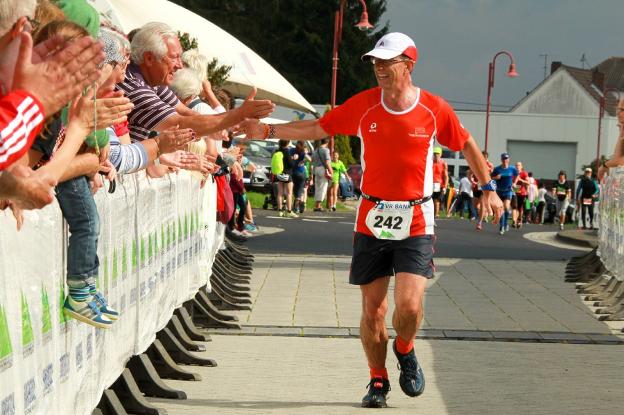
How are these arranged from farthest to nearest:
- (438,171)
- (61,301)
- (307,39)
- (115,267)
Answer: (307,39) → (438,171) → (115,267) → (61,301)

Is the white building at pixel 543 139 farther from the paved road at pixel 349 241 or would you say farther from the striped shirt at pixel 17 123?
the striped shirt at pixel 17 123

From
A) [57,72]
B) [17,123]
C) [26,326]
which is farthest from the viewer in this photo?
[26,326]

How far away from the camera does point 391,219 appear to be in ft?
25.5

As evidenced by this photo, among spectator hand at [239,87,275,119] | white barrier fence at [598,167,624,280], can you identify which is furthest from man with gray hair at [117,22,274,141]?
white barrier fence at [598,167,624,280]

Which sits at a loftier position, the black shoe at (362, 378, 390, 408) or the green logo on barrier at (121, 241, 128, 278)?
the green logo on barrier at (121, 241, 128, 278)

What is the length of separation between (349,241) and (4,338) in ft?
65.9

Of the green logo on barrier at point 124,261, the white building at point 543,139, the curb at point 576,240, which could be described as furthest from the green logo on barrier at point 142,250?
the white building at point 543,139

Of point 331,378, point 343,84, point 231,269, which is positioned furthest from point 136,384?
point 343,84

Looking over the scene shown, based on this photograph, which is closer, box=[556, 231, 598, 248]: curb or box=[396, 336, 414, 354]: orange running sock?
box=[396, 336, 414, 354]: orange running sock

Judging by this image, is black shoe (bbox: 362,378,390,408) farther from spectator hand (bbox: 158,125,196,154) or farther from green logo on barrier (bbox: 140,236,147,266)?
spectator hand (bbox: 158,125,196,154)

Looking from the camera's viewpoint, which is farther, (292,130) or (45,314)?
(292,130)

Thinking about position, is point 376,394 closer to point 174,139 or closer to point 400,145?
point 400,145

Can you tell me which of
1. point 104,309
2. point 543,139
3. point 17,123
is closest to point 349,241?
point 104,309

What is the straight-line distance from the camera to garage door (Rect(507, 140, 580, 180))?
91.9 metres
